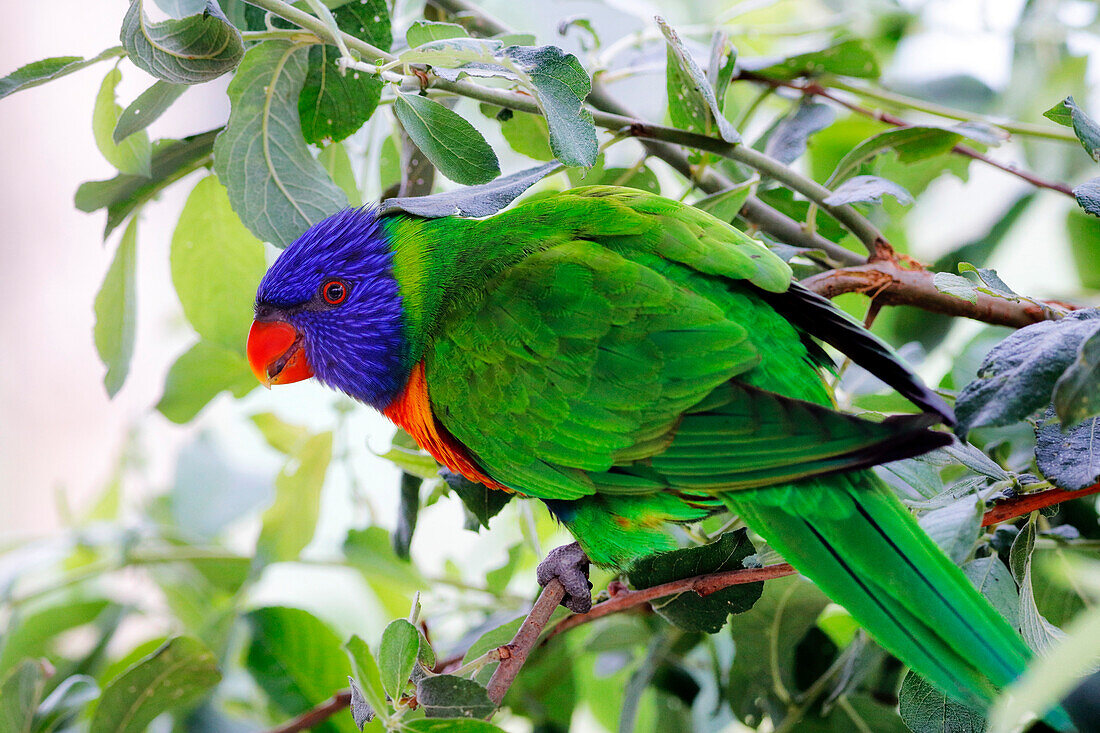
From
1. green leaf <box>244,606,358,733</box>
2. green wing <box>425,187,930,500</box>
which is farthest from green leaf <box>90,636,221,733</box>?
green wing <box>425,187,930,500</box>

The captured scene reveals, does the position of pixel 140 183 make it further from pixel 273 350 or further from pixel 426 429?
pixel 426 429

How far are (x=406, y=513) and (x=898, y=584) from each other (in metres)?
0.69

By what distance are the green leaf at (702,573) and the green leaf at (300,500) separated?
657mm

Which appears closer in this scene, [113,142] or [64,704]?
[113,142]

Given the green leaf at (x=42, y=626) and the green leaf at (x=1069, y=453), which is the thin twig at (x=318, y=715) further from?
the green leaf at (x=1069, y=453)

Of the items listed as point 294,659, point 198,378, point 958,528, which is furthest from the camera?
point 294,659

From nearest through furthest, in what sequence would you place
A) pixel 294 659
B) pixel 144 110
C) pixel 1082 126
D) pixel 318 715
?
1. pixel 1082 126
2. pixel 144 110
3. pixel 318 715
4. pixel 294 659

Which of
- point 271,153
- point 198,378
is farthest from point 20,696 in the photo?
point 271,153

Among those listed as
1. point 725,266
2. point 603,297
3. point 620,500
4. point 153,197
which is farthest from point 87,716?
point 725,266

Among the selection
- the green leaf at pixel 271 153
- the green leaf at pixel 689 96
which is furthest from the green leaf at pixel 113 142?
the green leaf at pixel 689 96

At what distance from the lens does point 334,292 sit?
4.37 feet

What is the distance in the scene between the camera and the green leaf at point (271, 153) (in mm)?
1110

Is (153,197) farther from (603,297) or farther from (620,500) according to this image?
(620,500)

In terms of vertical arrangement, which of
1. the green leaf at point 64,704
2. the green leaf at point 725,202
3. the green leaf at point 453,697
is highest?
the green leaf at point 725,202
